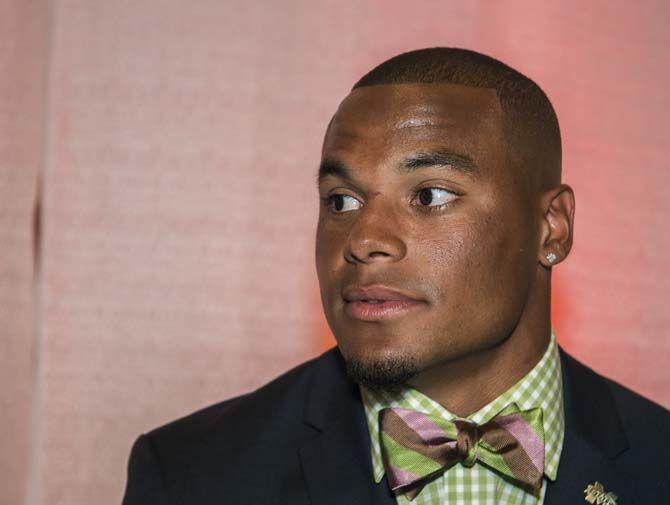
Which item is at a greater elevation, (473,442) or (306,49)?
(306,49)

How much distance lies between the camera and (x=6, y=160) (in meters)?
2.84

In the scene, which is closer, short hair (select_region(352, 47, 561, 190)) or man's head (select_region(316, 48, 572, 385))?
man's head (select_region(316, 48, 572, 385))

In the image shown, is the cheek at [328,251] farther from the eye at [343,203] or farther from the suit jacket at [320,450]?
the suit jacket at [320,450]

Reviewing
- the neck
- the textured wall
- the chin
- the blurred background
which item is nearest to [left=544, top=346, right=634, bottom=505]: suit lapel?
the neck

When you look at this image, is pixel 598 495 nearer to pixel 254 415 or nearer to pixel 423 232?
pixel 423 232

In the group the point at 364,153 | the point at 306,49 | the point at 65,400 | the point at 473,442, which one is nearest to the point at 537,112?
the point at 364,153

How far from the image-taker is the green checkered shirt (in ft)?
7.05

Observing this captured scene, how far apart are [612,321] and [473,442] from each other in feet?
4.32

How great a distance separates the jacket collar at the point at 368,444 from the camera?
6.98ft

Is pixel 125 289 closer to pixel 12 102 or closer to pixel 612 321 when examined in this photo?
pixel 12 102

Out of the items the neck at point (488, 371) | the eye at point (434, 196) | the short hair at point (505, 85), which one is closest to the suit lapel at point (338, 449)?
the neck at point (488, 371)

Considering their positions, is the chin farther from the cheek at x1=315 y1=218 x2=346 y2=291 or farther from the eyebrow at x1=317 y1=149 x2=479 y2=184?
the eyebrow at x1=317 y1=149 x2=479 y2=184

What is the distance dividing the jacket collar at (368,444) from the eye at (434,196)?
1.66ft

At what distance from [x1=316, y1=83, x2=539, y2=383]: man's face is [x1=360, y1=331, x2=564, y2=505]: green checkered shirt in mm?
179
